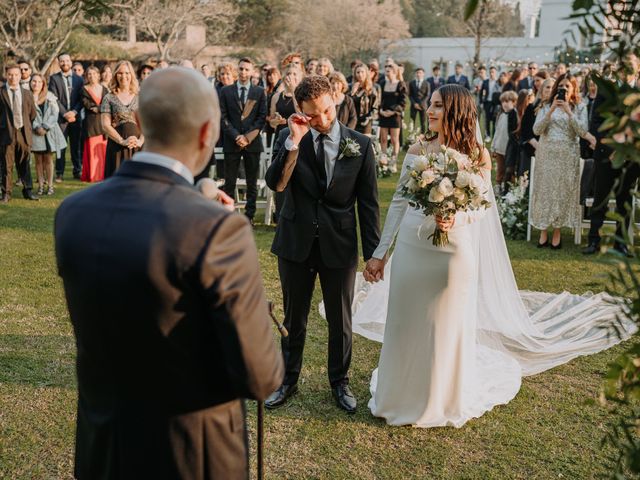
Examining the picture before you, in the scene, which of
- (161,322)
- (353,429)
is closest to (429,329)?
(353,429)

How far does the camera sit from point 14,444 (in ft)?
15.6

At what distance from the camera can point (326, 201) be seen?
509 cm

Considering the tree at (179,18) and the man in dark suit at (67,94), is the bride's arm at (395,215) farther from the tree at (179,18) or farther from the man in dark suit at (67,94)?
the tree at (179,18)

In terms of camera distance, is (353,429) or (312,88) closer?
(312,88)

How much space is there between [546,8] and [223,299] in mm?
63933

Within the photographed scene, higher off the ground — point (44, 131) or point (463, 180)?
point (463, 180)

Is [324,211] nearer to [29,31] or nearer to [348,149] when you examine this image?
[348,149]

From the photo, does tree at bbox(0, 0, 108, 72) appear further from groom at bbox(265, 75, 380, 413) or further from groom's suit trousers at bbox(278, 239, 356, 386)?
groom's suit trousers at bbox(278, 239, 356, 386)

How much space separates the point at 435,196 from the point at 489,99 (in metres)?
21.8

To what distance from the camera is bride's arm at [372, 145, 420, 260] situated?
5.19 meters

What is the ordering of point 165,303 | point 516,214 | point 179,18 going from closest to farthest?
1. point 165,303
2. point 516,214
3. point 179,18

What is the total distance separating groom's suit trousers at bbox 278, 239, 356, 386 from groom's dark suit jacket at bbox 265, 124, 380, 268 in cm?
9

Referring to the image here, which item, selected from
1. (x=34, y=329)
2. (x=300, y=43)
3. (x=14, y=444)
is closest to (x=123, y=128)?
(x=34, y=329)

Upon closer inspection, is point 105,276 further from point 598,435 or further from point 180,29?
point 180,29
